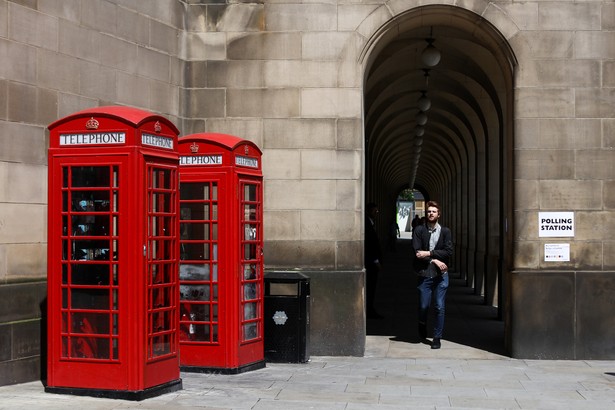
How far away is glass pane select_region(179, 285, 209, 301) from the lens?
421 inches

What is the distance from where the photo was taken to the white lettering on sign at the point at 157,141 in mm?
9086

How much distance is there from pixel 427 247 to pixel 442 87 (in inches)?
344

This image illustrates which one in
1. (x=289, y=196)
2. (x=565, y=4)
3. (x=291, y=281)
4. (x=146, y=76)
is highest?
(x=565, y=4)

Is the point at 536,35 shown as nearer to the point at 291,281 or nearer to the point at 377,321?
the point at 291,281

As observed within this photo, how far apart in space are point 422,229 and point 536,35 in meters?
3.22

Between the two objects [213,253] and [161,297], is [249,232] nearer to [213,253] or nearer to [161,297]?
[213,253]

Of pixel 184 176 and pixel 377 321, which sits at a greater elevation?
pixel 184 176

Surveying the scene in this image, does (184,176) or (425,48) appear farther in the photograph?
(425,48)

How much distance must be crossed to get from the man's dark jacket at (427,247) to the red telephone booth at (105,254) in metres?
5.35

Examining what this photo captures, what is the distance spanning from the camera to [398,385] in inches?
405

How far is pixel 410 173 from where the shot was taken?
54781 millimetres

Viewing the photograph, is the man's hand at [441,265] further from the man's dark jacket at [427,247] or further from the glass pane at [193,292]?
the glass pane at [193,292]

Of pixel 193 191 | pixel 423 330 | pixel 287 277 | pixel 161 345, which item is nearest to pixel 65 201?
pixel 161 345

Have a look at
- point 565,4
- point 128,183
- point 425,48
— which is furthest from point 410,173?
point 128,183
